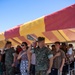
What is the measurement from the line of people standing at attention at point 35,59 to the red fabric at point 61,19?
60cm

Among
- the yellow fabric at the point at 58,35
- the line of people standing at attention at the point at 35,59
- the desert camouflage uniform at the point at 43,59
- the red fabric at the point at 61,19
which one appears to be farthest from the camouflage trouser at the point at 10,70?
the yellow fabric at the point at 58,35

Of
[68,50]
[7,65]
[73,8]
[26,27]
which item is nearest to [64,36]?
[68,50]

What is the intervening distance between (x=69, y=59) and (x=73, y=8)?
349cm

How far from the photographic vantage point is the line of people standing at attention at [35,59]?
23.7 feet

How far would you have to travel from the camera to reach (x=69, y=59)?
30.7ft

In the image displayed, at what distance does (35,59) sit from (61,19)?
2.01m

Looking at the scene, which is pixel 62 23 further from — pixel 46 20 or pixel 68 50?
pixel 68 50

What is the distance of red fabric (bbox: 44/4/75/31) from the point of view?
6.26 meters

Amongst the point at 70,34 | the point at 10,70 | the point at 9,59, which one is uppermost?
the point at 70,34

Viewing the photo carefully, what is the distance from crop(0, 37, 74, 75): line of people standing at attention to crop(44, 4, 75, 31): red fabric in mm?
597

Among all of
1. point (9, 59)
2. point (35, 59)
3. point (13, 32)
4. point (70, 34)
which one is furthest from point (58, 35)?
point (35, 59)

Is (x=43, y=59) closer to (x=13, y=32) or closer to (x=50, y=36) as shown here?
(x=13, y=32)

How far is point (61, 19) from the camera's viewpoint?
650 centimetres

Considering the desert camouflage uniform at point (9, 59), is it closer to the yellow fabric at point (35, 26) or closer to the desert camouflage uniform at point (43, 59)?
the yellow fabric at point (35, 26)
